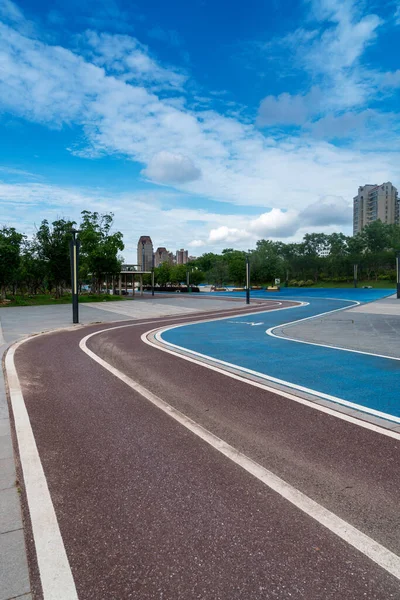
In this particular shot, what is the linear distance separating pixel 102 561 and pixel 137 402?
3.56 meters

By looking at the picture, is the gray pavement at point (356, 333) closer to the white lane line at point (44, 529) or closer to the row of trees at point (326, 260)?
the white lane line at point (44, 529)

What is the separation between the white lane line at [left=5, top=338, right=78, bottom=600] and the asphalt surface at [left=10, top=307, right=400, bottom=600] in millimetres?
62

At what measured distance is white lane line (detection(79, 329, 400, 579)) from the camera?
268cm

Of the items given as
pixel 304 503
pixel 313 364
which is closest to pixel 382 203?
pixel 313 364

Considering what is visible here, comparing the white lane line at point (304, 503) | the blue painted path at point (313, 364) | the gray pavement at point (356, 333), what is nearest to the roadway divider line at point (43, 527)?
the white lane line at point (304, 503)

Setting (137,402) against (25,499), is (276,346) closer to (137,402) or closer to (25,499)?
(137,402)

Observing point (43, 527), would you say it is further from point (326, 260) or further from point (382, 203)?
point (382, 203)

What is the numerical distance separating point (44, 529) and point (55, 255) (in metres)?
35.0

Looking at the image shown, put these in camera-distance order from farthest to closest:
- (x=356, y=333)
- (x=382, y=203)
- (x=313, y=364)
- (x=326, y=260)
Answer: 1. (x=382, y=203)
2. (x=326, y=260)
3. (x=356, y=333)
4. (x=313, y=364)

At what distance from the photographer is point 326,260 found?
71625 mm

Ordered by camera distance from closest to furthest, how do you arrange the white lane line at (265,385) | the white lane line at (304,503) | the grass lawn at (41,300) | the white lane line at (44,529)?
the white lane line at (44,529) < the white lane line at (304,503) < the white lane line at (265,385) < the grass lawn at (41,300)

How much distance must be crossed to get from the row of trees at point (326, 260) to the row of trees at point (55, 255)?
30.3m

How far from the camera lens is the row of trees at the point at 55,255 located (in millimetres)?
31448

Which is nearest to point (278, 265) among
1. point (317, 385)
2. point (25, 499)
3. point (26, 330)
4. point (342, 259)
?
point (342, 259)
